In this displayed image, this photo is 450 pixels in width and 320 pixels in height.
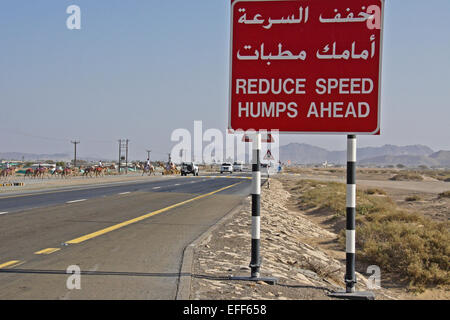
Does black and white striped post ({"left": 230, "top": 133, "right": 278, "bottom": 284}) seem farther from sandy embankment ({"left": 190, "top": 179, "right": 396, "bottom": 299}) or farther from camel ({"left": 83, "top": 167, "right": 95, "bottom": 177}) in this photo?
camel ({"left": 83, "top": 167, "right": 95, "bottom": 177})

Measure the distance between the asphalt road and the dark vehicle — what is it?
48.3 metres

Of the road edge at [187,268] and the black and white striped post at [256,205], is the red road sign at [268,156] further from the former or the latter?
the black and white striped post at [256,205]

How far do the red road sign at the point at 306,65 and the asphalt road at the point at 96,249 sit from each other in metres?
2.47

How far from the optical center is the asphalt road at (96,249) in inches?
222

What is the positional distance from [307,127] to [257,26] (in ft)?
4.95

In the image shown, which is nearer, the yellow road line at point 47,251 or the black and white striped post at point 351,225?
the black and white striped post at point 351,225

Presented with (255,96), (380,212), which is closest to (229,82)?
(255,96)

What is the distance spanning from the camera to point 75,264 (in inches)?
277

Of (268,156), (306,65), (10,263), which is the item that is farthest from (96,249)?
(268,156)

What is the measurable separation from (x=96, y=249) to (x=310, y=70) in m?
4.87

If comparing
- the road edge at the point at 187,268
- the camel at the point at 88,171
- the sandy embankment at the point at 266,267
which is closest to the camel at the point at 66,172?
the camel at the point at 88,171

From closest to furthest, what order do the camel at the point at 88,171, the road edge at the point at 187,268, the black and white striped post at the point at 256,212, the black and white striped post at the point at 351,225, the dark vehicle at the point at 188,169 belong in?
the road edge at the point at 187,268
the black and white striped post at the point at 351,225
the black and white striped post at the point at 256,212
the camel at the point at 88,171
the dark vehicle at the point at 188,169

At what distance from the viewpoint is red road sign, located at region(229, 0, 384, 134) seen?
6.00 metres

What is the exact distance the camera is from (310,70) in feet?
20.1
